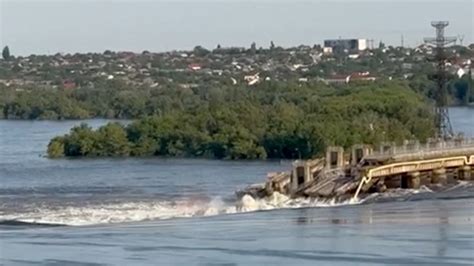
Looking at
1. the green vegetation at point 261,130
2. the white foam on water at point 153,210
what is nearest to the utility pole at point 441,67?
the green vegetation at point 261,130

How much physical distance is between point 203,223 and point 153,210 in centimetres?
620

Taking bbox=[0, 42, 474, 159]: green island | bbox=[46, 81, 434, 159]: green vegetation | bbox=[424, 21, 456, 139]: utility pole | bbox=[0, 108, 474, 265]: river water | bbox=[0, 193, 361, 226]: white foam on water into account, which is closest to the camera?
bbox=[0, 108, 474, 265]: river water

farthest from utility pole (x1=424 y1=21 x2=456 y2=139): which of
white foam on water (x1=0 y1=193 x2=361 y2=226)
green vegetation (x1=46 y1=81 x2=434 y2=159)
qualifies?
white foam on water (x1=0 y1=193 x2=361 y2=226)

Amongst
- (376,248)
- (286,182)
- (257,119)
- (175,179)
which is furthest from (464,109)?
(376,248)

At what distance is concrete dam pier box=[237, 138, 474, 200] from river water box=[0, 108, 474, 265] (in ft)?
3.98

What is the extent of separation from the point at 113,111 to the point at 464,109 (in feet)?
95.4

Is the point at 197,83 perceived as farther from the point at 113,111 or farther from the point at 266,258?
the point at 266,258

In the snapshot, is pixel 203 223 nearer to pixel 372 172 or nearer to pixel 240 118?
pixel 372 172

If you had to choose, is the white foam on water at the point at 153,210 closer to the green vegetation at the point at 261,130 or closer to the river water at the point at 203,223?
the river water at the point at 203,223

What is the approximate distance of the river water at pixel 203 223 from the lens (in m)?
29.8

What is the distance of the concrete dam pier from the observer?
4928 centimetres

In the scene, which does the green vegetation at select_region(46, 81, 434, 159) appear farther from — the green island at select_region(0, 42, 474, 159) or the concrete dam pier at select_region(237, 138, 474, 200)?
the concrete dam pier at select_region(237, 138, 474, 200)

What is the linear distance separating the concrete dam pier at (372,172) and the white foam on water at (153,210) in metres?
1.07

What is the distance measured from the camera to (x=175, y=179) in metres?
61.8
